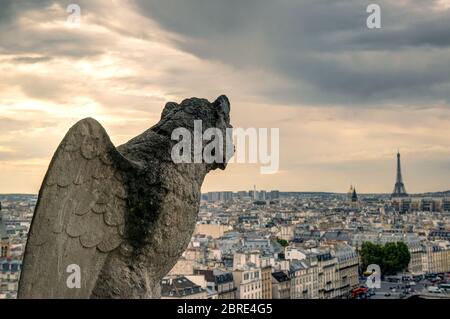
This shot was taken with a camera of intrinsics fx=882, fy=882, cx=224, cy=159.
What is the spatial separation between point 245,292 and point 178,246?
31.9 m

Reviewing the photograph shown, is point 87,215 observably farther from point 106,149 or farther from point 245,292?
point 245,292

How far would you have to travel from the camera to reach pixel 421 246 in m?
58.1

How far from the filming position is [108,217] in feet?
9.83

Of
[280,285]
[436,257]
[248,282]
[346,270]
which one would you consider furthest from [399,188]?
[248,282]

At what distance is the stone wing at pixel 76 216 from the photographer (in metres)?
2.85

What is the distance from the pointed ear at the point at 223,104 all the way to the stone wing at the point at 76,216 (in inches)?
26.6

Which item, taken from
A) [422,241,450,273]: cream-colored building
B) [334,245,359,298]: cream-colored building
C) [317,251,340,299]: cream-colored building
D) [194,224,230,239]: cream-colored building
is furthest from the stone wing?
[194,224,230,239]: cream-colored building

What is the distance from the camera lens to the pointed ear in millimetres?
3613

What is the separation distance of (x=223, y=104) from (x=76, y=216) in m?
0.96

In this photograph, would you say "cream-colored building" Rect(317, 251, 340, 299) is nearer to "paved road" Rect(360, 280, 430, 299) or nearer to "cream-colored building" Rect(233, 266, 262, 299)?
"paved road" Rect(360, 280, 430, 299)

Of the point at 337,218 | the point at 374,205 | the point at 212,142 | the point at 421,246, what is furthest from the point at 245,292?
the point at 374,205

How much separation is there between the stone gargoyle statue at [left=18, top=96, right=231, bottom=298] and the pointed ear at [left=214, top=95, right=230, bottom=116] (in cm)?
32

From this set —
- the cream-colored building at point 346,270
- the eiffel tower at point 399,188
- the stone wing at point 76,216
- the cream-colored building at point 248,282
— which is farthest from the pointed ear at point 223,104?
the eiffel tower at point 399,188

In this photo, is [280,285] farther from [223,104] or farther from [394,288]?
[223,104]
